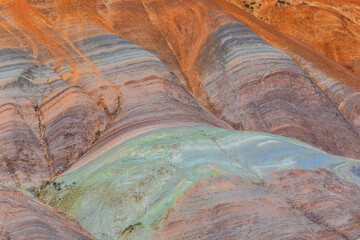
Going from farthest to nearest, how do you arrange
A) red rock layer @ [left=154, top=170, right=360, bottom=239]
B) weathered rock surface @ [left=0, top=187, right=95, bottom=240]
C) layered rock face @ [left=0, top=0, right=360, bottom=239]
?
1. layered rock face @ [left=0, top=0, right=360, bottom=239]
2. red rock layer @ [left=154, top=170, right=360, bottom=239]
3. weathered rock surface @ [left=0, top=187, right=95, bottom=240]

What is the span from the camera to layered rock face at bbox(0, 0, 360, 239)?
12336 millimetres

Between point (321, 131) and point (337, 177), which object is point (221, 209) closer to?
point (337, 177)

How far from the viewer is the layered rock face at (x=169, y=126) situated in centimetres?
1234

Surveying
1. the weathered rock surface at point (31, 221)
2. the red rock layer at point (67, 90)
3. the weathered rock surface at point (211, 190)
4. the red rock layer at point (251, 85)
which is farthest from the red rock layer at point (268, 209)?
the red rock layer at point (251, 85)

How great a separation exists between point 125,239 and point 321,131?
10237 millimetres

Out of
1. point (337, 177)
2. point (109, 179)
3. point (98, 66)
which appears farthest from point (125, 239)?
point (98, 66)

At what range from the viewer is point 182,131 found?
52.2 ft

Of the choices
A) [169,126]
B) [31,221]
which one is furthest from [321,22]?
[31,221]

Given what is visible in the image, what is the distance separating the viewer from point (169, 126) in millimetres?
16547

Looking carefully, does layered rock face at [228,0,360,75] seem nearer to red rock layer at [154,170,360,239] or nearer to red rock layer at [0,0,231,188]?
red rock layer at [0,0,231,188]

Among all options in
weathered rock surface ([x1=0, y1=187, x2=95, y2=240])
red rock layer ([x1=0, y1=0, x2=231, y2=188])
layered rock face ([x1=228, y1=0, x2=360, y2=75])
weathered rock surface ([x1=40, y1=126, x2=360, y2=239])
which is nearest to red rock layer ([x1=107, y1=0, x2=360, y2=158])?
red rock layer ([x1=0, y1=0, x2=231, y2=188])

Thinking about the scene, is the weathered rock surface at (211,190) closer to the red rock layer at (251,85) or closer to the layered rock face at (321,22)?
the red rock layer at (251,85)

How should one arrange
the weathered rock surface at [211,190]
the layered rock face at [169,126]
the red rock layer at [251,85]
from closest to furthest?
the weathered rock surface at [211,190] < the layered rock face at [169,126] < the red rock layer at [251,85]

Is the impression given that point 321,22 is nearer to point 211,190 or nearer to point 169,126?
point 169,126
